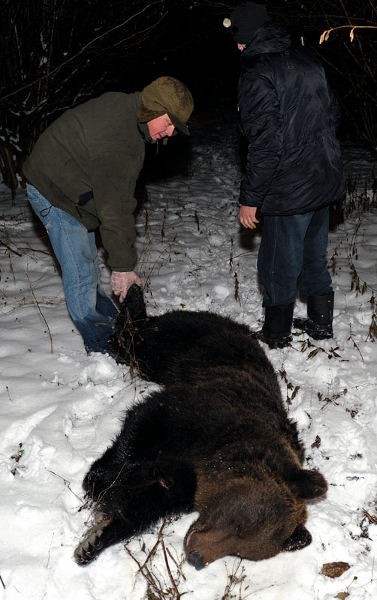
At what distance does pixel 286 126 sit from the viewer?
4.02 metres

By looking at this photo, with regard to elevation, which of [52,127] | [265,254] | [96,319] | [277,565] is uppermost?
[52,127]

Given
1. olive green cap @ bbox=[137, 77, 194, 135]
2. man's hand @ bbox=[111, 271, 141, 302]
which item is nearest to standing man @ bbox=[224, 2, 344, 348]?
olive green cap @ bbox=[137, 77, 194, 135]

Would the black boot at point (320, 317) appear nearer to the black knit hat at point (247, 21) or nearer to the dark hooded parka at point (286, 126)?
the dark hooded parka at point (286, 126)

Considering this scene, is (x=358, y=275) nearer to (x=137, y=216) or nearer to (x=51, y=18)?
(x=137, y=216)

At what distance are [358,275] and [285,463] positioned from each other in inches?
143

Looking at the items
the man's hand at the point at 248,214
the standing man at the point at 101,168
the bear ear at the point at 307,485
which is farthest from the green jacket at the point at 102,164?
the bear ear at the point at 307,485

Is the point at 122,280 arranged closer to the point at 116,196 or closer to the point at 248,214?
the point at 116,196

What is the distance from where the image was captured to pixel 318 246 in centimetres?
480

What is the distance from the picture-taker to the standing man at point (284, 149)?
154 inches

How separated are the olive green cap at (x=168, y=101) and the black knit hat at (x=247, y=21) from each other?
2.48 ft

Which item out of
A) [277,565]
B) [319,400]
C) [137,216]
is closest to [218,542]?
[277,565]

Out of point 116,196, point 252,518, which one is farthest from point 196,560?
point 116,196

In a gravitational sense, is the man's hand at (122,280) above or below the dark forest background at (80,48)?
below

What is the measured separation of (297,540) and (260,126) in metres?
2.66
